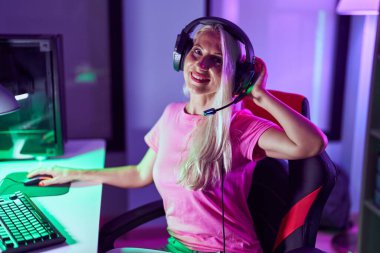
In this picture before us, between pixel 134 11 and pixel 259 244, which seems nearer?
pixel 259 244

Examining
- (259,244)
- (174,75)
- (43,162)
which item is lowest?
(259,244)

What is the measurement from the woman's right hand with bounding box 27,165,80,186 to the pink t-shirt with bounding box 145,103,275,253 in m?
0.30

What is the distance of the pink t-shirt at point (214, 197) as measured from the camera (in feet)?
4.25

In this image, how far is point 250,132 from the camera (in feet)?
4.17

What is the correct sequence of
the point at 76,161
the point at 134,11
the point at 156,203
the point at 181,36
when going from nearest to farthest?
the point at 181,36 < the point at 156,203 < the point at 76,161 < the point at 134,11

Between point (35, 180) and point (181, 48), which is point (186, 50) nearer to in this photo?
point (181, 48)

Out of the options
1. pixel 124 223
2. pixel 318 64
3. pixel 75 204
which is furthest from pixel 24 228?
pixel 318 64

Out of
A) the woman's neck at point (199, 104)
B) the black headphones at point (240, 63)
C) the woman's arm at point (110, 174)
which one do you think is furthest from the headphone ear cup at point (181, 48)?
the woman's arm at point (110, 174)

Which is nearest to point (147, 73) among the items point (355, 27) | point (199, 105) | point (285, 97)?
point (199, 105)

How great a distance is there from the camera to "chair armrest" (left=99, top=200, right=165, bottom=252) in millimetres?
1315

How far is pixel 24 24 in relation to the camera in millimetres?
2068

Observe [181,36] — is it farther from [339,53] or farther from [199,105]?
[339,53]

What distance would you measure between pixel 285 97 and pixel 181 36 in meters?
0.35

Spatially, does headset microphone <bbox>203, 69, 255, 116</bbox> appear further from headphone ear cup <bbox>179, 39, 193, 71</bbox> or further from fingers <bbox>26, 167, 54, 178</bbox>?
fingers <bbox>26, 167, 54, 178</bbox>
